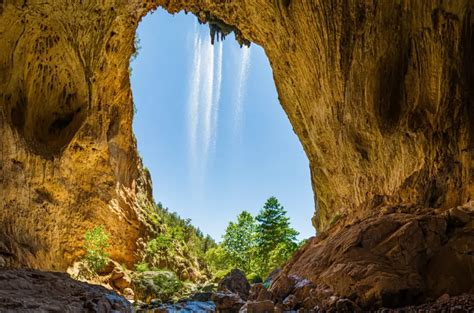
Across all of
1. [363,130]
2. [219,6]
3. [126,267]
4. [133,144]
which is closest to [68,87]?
[133,144]

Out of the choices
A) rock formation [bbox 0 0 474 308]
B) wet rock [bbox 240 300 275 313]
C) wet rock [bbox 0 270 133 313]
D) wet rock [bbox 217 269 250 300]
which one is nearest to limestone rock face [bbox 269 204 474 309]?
rock formation [bbox 0 0 474 308]

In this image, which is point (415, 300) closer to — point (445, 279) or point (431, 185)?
point (445, 279)

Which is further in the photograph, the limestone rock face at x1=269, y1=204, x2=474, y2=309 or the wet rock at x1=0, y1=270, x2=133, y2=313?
the limestone rock face at x1=269, y1=204, x2=474, y2=309

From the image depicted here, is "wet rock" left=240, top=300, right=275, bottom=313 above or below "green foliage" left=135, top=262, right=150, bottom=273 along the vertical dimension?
below

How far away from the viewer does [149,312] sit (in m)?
12.2

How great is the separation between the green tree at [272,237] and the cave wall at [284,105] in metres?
6.16

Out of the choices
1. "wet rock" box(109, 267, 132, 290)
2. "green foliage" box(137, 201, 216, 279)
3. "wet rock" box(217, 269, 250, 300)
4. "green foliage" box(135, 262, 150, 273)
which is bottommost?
"wet rock" box(217, 269, 250, 300)

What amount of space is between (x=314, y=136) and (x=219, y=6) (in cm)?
800

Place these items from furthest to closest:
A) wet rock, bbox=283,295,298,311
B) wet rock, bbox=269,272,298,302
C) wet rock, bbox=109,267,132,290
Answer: wet rock, bbox=109,267,132,290, wet rock, bbox=269,272,298,302, wet rock, bbox=283,295,298,311

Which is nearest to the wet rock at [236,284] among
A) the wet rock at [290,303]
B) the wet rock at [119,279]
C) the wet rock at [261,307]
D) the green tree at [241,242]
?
the wet rock at [290,303]

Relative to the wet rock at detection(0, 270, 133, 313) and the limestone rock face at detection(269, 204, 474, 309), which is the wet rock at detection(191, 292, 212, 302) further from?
the wet rock at detection(0, 270, 133, 313)

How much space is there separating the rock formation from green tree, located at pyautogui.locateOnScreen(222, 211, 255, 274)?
860cm

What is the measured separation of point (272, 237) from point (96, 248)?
Result: 44.9 feet

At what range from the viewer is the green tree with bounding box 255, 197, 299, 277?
25016 mm
